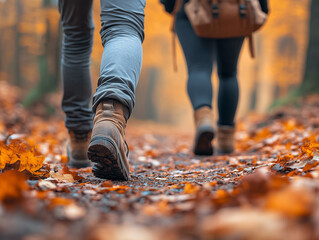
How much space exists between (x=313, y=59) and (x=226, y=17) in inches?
149

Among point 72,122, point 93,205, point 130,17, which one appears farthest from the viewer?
point 72,122

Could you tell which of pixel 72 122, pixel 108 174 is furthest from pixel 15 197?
pixel 72 122

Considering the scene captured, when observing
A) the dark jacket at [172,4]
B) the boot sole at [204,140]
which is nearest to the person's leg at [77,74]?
the boot sole at [204,140]

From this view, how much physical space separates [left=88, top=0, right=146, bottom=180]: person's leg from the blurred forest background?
4.92 m

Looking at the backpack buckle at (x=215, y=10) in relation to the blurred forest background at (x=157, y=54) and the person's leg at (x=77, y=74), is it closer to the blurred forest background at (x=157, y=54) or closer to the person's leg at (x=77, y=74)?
the person's leg at (x=77, y=74)

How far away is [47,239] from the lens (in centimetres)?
67

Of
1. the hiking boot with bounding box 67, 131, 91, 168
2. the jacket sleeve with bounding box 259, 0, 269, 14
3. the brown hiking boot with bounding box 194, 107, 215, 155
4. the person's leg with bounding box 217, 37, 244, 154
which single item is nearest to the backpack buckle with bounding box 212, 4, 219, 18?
the person's leg with bounding box 217, 37, 244, 154

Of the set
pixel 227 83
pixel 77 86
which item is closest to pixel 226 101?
pixel 227 83

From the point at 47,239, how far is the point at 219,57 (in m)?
2.70

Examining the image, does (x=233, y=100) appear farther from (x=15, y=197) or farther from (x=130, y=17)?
(x=15, y=197)

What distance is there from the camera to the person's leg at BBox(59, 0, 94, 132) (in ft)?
6.93

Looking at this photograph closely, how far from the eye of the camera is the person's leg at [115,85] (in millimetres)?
1420

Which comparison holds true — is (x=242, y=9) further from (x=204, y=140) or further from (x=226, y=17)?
(x=204, y=140)

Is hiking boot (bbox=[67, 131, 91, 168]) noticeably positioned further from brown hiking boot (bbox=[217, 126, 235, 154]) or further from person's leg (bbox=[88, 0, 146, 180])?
brown hiking boot (bbox=[217, 126, 235, 154])
